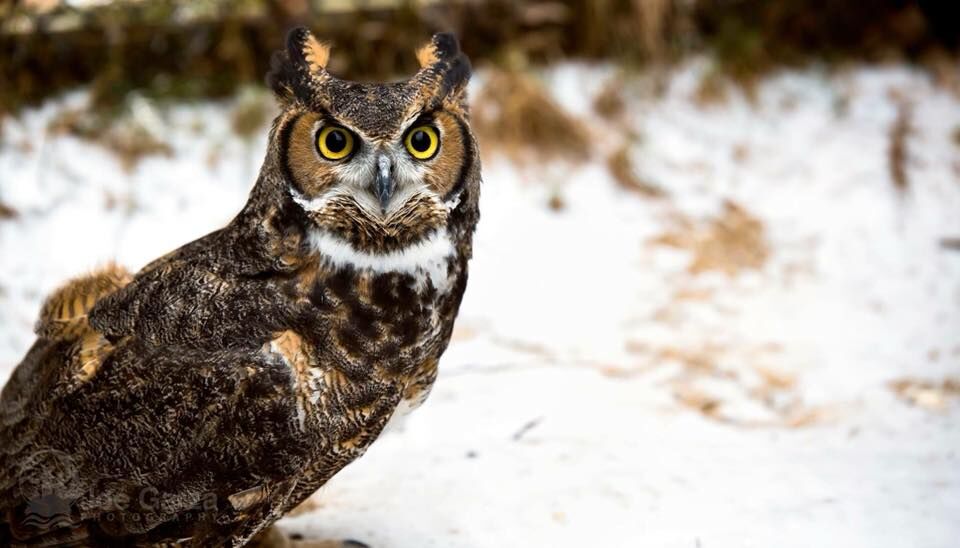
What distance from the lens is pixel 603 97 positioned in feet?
17.2

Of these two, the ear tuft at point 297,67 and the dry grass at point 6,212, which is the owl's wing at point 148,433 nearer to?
the ear tuft at point 297,67

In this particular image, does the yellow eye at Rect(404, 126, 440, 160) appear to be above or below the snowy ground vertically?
above

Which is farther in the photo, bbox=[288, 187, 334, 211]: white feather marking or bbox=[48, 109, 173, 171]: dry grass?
bbox=[48, 109, 173, 171]: dry grass

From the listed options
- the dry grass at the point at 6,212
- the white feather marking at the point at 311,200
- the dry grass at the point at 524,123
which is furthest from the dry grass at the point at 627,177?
the white feather marking at the point at 311,200

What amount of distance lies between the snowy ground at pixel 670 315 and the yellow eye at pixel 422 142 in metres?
1.08

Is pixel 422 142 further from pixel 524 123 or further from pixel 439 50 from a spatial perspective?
pixel 524 123

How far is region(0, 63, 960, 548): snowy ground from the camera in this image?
2721mm

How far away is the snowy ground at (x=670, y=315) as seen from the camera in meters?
2.72

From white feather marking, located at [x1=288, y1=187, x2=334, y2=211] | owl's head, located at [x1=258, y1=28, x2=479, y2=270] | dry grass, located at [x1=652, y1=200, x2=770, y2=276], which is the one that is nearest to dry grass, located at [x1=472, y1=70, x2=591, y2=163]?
dry grass, located at [x1=652, y1=200, x2=770, y2=276]

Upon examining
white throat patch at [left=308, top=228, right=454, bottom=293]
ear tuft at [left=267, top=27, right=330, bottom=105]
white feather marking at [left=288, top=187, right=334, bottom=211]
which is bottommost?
white throat patch at [left=308, top=228, right=454, bottom=293]

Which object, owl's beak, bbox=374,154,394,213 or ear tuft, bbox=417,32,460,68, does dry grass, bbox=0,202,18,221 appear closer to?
ear tuft, bbox=417,32,460,68

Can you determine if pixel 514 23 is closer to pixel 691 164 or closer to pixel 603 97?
pixel 603 97

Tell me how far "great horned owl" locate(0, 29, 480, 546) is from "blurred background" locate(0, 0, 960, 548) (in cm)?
72

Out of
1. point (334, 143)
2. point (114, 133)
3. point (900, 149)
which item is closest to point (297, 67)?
point (334, 143)
